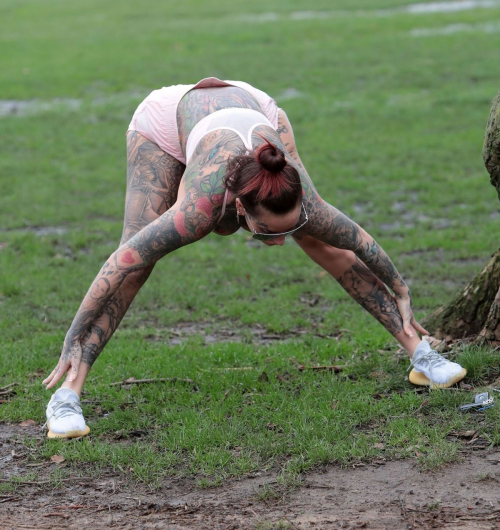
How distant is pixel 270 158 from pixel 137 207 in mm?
1086

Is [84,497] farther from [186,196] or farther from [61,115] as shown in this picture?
[61,115]

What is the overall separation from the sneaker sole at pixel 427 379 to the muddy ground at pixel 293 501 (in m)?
0.62

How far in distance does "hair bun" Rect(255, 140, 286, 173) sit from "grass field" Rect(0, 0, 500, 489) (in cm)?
142

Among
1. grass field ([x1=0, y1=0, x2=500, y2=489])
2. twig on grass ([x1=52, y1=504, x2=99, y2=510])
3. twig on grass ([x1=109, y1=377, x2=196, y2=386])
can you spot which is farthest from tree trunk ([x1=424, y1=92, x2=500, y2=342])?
twig on grass ([x1=52, y1=504, x2=99, y2=510])

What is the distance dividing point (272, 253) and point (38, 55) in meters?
12.5

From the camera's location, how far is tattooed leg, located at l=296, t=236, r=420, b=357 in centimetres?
441

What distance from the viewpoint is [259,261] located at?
7328mm

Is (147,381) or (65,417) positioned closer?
(65,417)

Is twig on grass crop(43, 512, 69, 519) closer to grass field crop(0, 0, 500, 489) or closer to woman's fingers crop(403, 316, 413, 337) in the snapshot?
grass field crop(0, 0, 500, 489)

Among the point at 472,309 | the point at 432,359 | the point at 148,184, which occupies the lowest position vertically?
the point at 432,359

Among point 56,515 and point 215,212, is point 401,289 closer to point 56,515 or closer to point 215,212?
point 215,212

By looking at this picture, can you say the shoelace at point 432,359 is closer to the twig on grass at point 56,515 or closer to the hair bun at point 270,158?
the hair bun at point 270,158

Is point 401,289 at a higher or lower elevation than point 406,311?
higher

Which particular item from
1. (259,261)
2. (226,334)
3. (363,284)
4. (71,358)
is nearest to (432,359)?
(363,284)
